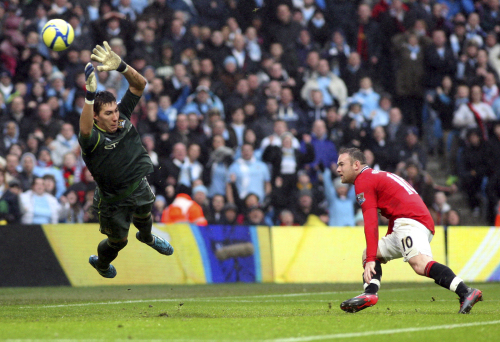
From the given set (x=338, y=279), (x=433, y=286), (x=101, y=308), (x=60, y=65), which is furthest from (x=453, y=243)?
(x=60, y=65)

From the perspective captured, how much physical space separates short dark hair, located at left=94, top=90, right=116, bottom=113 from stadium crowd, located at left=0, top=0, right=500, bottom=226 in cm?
598

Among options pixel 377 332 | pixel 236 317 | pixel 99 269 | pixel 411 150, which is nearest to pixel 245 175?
pixel 411 150

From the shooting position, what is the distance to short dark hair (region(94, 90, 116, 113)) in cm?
806

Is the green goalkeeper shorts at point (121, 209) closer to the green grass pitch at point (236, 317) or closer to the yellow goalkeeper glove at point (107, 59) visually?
the green grass pitch at point (236, 317)

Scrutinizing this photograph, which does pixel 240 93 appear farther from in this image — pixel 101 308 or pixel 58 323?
pixel 58 323

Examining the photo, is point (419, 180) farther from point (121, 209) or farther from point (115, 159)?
point (115, 159)

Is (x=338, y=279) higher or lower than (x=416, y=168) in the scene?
lower

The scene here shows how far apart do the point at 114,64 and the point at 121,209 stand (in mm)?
1702

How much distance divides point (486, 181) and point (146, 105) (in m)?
7.57

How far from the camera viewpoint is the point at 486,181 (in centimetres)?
1633

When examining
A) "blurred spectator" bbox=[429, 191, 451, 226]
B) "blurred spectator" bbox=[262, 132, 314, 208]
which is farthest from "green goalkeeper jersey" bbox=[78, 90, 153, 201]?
"blurred spectator" bbox=[429, 191, 451, 226]

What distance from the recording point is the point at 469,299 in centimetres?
727

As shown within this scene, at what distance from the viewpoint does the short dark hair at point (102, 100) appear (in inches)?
317

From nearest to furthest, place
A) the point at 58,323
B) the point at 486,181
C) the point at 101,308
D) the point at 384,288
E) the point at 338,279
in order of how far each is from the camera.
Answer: the point at 58,323, the point at 101,308, the point at 384,288, the point at 338,279, the point at 486,181
